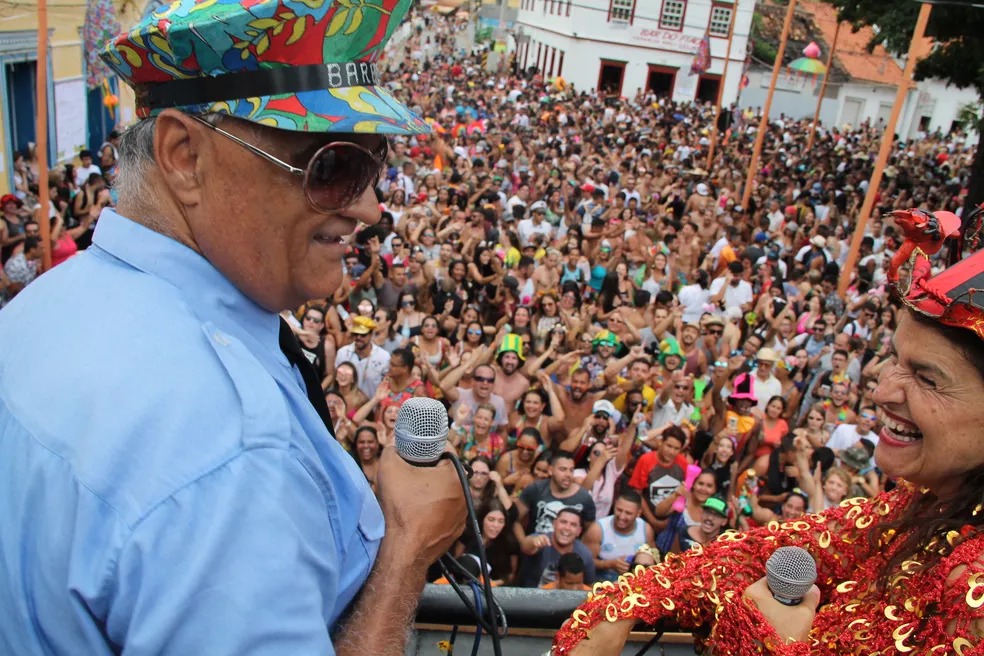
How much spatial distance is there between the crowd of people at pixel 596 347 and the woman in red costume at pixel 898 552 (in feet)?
3.58

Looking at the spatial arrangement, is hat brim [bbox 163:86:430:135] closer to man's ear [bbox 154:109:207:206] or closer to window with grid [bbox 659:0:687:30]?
man's ear [bbox 154:109:207:206]

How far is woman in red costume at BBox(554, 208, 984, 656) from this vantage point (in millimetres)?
1523

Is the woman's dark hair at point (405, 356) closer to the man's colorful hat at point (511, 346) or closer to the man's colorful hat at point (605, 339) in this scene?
the man's colorful hat at point (511, 346)

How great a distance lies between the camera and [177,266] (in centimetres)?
121

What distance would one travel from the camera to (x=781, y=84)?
41781 mm

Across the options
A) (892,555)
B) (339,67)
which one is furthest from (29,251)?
(892,555)

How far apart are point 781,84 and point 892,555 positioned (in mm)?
44730

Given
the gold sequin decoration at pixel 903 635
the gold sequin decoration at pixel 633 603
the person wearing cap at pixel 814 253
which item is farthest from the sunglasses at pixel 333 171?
the person wearing cap at pixel 814 253

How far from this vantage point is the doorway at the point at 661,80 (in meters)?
40.1

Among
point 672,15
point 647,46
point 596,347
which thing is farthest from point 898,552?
point 672,15

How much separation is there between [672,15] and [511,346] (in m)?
37.0

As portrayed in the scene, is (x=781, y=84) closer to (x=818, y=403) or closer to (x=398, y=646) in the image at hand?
(x=818, y=403)

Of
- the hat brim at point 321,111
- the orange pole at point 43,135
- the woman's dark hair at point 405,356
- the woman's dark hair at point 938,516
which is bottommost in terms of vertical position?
the woman's dark hair at point 405,356

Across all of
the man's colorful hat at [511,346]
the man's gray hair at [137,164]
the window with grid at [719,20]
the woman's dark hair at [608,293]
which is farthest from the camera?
the window with grid at [719,20]
